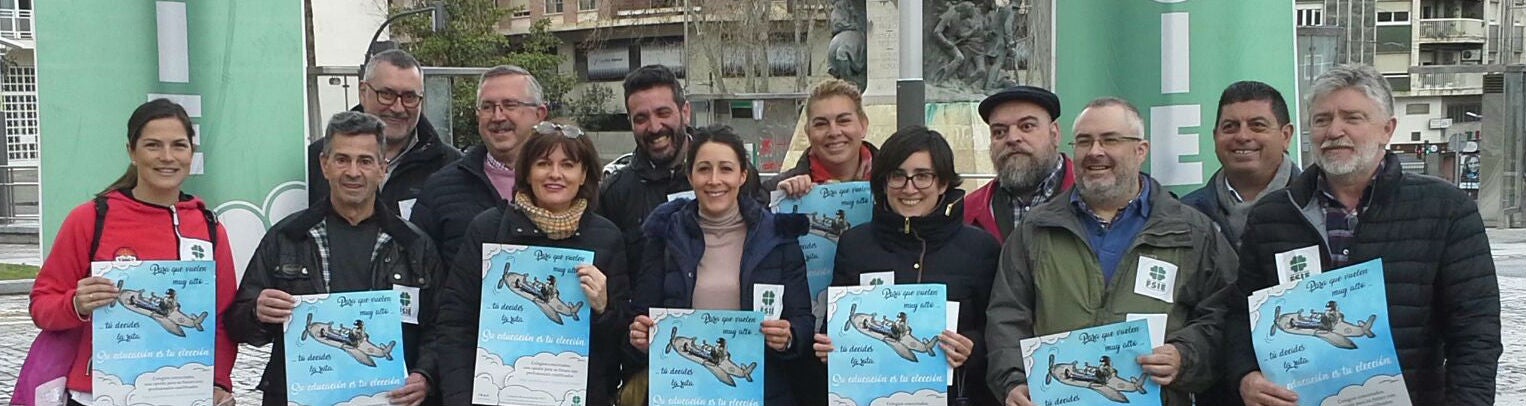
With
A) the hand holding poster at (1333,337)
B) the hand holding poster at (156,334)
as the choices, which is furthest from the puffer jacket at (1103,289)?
the hand holding poster at (156,334)

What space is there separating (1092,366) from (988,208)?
3.30ft

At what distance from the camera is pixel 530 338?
4727 millimetres

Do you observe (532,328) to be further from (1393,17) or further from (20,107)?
(1393,17)

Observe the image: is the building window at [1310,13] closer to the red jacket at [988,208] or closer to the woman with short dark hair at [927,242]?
the red jacket at [988,208]

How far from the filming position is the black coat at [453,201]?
522 centimetres

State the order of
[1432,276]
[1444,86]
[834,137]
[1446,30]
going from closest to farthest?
[1432,276]
[834,137]
[1444,86]
[1446,30]

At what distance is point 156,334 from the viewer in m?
4.64

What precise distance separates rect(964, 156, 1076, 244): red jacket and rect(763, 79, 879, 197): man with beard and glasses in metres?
0.45

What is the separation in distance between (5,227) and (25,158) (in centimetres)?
2375

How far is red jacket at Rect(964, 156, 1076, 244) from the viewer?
5.09 meters

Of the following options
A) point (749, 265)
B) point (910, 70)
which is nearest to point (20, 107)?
point (910, 70)

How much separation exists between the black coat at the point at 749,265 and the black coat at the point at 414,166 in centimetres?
132

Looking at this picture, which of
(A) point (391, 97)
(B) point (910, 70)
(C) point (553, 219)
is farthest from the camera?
(B) point (910, 70)

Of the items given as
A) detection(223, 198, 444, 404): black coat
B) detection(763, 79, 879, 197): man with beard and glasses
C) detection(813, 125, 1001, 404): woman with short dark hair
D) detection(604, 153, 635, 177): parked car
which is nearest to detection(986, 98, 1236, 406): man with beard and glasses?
detection(813, 125, 1001, 404): woman with short dark hair
